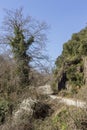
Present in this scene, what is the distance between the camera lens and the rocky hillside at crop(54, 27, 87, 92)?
22.1 metres

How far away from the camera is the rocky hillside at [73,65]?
2214 centimetres

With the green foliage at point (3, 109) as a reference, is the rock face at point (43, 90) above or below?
above

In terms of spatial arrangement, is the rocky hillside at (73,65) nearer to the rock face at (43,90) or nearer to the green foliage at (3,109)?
the rock face at (43,90)

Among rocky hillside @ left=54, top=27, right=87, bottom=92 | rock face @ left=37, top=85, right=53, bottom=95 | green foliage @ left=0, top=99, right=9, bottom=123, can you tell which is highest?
rocky hillside @ left=54, top=27, right=87, bottom=92

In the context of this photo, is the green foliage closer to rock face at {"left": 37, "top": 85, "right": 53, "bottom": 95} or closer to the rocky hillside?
rock face at {"left": 37, "top": 85, "right": 53, "bottom": 95}

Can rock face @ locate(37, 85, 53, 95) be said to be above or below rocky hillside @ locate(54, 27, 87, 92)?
below

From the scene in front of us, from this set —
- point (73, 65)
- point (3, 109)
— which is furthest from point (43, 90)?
point (73, 65)

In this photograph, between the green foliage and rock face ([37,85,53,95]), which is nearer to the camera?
the green foliage

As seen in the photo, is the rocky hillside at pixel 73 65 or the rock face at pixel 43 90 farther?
the rocky hillside at pixel 73 65

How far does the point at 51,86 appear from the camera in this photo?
24.8 m

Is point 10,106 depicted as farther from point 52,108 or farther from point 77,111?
point 77,111

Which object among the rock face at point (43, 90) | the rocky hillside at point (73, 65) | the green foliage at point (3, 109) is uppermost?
the rocky hillside at point (73, 65)

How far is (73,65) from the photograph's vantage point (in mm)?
23297

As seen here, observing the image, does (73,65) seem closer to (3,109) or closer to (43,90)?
(43,90)
